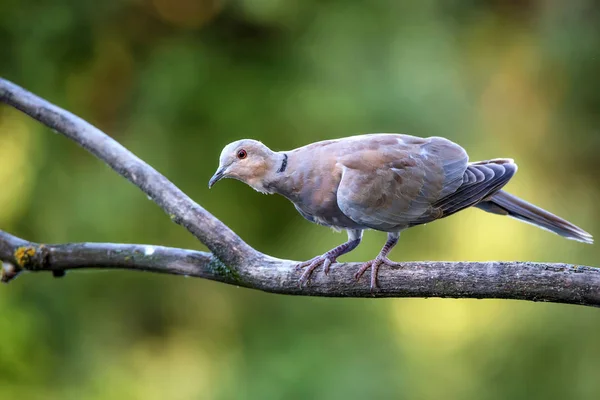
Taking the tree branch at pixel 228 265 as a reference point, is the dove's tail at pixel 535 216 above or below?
above

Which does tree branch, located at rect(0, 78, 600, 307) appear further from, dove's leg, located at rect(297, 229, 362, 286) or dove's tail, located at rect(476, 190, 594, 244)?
dove's tail, located at rect(476, 190, 594, 244)

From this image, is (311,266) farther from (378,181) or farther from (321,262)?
(378,181)

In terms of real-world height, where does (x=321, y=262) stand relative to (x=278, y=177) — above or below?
below

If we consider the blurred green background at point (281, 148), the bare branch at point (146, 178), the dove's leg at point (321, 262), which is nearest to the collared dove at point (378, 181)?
the dove's leg at point (321, 262)

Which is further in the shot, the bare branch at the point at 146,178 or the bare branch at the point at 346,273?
the bare branch at the point at 146,178

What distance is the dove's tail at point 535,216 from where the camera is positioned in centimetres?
152

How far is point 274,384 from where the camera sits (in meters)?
3.04

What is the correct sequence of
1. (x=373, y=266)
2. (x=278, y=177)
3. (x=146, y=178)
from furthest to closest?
(x=146, y=178) < (x=278, y=177) < (x=373, y=266)

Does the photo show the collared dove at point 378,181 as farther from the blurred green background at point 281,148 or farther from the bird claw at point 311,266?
the blurred green background at point 281,148

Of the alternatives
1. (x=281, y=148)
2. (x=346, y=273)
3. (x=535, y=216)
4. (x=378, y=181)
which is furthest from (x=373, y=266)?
(x=281, y=148)

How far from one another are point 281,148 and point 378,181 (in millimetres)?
1520

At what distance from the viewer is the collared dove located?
1.38 meters

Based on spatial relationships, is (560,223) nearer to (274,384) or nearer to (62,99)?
(274,384)

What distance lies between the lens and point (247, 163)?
1340 millimetres
